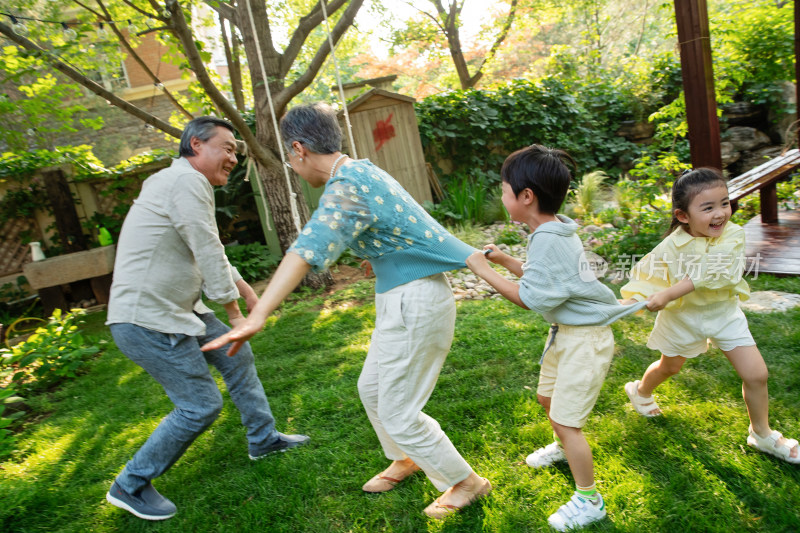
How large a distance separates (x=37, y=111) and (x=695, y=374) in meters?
7.90

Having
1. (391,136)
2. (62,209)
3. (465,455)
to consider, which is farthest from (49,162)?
(465,455)

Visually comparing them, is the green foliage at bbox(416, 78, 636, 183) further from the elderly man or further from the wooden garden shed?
the elderly man

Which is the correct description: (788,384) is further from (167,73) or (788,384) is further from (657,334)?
(167,73)

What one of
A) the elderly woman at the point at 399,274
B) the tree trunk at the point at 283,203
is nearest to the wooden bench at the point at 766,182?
the elderly woman at the point at 399,274

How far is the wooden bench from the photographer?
4586 millimetres

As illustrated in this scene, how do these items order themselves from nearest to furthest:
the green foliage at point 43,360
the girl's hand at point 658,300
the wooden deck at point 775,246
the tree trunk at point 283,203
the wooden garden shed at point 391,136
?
the girl's hand at point 658,300, the green foliage at point 43,360, the wooden deck at point 775,246, the tree trunk at point 283,203, the wooden garden shed at point 391,136

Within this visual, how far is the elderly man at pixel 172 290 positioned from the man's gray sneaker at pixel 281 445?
1.62 ft

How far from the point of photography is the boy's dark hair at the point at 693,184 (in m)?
2.25

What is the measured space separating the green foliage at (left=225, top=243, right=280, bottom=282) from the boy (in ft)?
19.1

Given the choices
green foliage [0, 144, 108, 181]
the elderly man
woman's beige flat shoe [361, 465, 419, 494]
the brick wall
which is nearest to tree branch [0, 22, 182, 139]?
green foliage [0, 144, 108, 181]

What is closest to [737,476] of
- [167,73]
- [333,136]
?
[333,136]

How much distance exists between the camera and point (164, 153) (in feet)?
27.8

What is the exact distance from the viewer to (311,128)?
2.03 metres

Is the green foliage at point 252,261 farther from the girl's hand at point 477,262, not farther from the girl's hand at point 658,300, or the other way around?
the girl's hand at point 658,300
